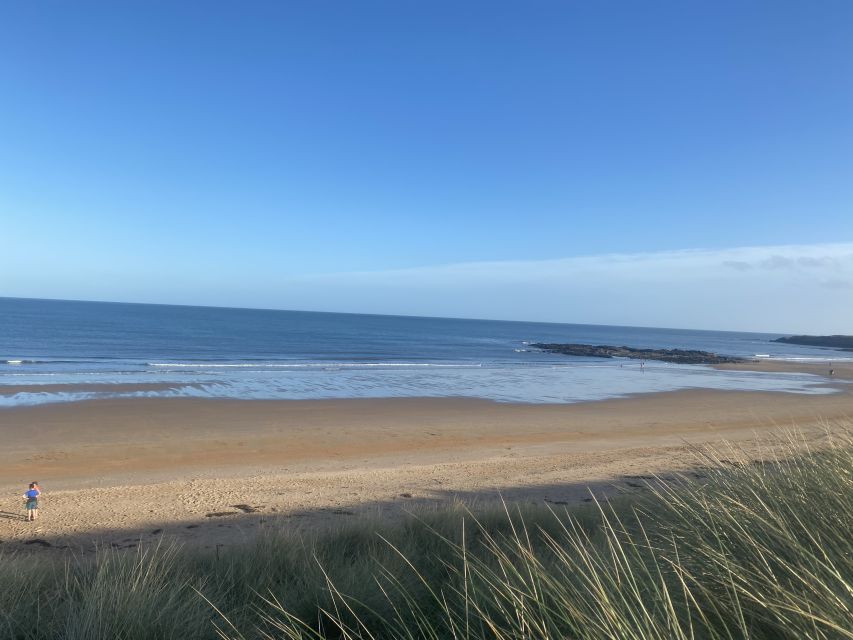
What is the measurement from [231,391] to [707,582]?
2576 centimetres

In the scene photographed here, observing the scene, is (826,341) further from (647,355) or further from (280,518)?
(280,518)

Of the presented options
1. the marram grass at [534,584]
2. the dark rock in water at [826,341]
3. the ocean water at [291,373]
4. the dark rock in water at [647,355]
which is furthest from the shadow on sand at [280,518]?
the dark rock in water at [826,341]

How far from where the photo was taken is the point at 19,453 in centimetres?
1453

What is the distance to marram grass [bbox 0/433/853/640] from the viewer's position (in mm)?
2408

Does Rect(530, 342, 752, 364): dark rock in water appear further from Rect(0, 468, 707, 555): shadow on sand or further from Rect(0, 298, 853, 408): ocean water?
Rect(0, 468, 707, 555): shadow on sand

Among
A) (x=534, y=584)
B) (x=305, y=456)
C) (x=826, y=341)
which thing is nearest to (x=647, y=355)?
(x=305, y=456)

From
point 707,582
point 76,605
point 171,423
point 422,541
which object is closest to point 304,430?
point 171,423

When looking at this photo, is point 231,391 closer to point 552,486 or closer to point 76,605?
point 552,486

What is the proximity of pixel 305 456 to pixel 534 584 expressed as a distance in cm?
1365

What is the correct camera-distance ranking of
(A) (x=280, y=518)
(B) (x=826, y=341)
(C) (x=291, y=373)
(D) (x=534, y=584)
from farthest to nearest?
(B) (x=826, y=341)
(C) (x=291, y=373)
(A) (x=280, y=518)
(D) (x=534, y=584)

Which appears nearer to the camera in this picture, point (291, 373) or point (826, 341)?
point (291, 373)

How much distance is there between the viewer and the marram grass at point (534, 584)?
2.41 meters

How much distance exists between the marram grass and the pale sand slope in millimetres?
2438

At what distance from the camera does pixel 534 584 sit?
2582mm
